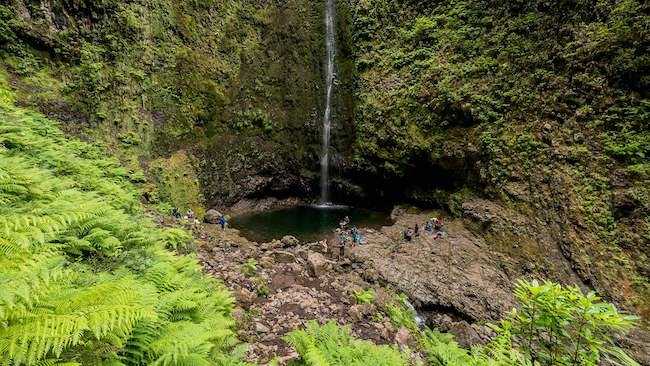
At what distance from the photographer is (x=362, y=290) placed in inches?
410

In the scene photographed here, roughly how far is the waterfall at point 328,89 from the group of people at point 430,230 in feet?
25.7

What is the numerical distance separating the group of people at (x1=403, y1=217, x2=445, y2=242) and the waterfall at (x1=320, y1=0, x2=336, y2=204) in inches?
308

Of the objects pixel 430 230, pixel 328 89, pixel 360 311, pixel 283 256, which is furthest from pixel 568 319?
pixel 328 89

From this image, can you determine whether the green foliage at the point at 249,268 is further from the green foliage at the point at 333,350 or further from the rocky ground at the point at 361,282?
the green foliage at the point at 333,350

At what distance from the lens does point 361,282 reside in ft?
36.9

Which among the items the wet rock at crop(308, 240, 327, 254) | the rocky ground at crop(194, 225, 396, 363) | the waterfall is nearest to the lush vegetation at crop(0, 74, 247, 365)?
the rocky ground at crop(194, 225, 396, 363)

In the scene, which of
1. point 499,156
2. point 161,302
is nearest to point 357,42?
point 499,156

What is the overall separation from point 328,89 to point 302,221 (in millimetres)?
9245

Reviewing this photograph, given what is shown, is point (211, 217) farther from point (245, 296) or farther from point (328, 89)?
point (328, 89)

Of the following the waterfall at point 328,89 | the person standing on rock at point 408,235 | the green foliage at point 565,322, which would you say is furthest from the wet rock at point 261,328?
the waterfall at point 328,89

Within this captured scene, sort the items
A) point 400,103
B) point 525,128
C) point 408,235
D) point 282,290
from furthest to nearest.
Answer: point 400,103 → point 525,128 → point 408,235 → point 282,290

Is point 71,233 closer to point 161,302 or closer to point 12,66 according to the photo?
point 161,302

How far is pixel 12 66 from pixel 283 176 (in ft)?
43.7

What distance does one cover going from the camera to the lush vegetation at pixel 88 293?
80.0 inches
